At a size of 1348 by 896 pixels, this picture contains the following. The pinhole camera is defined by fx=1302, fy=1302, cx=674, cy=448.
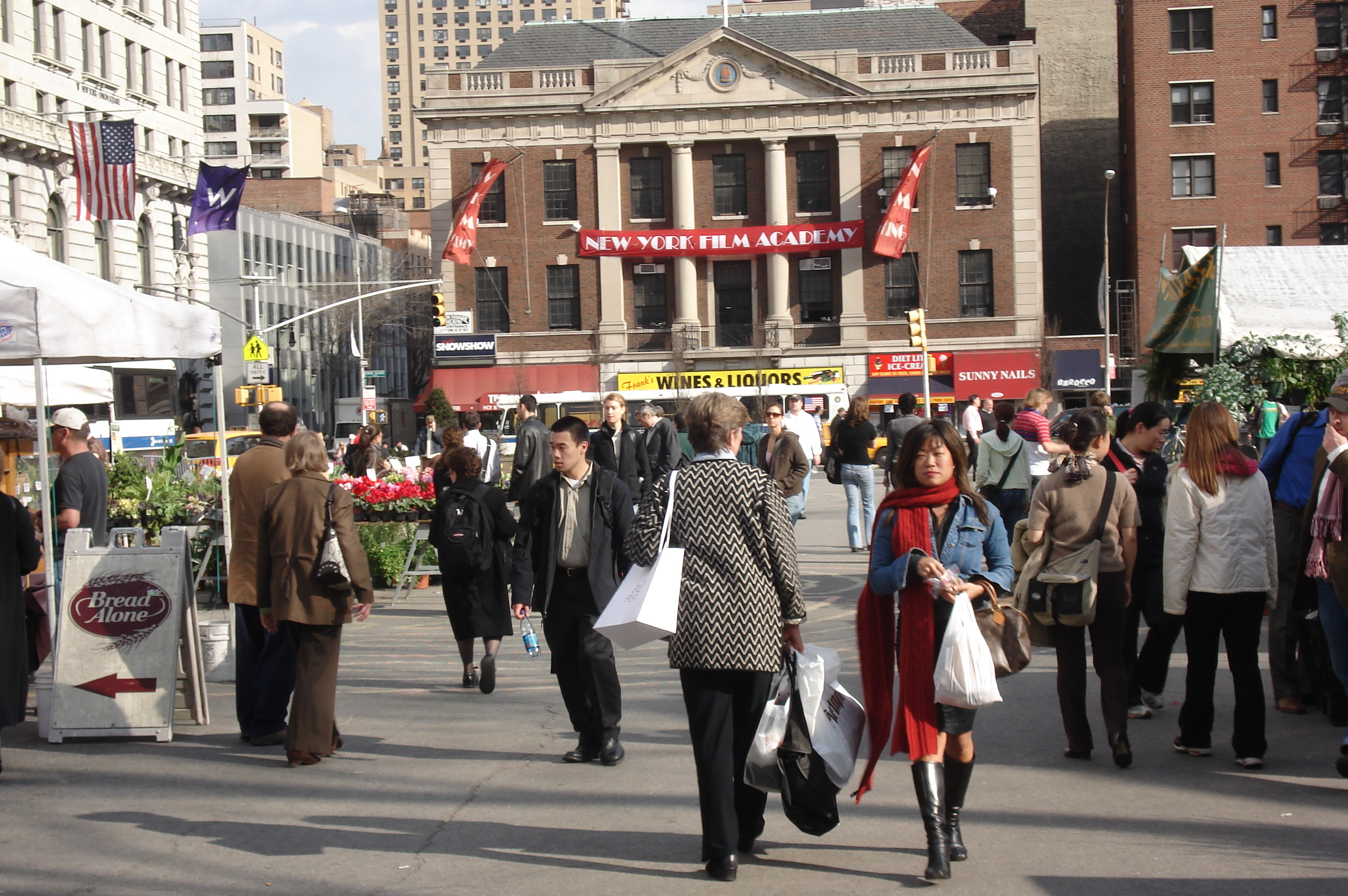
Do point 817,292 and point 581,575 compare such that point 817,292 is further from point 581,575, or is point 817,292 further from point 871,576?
point 871,576

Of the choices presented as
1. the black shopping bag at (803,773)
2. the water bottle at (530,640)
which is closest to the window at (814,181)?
the water bottle at (530,640)

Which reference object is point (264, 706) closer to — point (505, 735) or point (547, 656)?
point (505, 735)

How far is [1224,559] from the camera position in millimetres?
6484

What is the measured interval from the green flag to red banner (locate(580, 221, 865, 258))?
34536 millimetres

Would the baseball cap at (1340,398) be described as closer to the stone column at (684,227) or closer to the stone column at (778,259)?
the stone column at (778,259)

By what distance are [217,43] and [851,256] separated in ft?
294

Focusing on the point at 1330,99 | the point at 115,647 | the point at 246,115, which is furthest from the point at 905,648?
the point at 246,115

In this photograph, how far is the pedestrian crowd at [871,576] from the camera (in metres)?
5.09

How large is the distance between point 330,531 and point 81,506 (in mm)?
2998

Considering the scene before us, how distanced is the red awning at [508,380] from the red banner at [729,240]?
456cm

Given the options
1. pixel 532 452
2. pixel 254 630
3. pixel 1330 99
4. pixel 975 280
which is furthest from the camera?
pixel 1330 99

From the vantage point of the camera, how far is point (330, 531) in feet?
23.0

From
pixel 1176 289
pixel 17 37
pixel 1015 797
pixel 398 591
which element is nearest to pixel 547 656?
pixel 398 591

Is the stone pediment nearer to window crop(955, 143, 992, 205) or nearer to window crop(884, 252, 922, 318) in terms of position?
window crop(955, 143, 992, 205)
